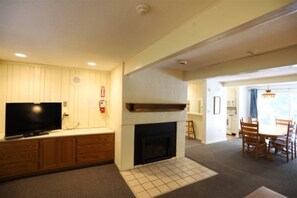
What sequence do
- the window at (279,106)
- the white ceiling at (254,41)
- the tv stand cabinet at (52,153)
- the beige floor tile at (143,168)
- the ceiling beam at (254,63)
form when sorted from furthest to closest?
1. the window at (279,106)
2. the beige floor tile at (143,168)
3. the tv stand cabinet at (52,153)
4. the ceiling beam at (254,63)
5. the white ceiling at (254,41)

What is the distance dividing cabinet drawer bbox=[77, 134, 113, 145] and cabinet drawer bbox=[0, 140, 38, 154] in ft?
2.68

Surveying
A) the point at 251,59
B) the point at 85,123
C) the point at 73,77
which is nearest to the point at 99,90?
the point at 73,77

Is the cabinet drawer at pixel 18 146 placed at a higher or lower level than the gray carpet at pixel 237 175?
higher

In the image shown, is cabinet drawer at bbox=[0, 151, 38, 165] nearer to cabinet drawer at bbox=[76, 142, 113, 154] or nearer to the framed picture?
cabinet drawer at bbox=[76, 142, 113, 154]

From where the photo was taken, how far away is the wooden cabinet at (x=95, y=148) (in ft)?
10.8

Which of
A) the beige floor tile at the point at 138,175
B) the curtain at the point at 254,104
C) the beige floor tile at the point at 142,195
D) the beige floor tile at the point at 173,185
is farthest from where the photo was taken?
the curtain at the point at 254,104

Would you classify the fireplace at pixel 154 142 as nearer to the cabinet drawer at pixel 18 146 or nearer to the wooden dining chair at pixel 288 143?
the cabinet drawer at pixel 18 146

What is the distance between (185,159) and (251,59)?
2818 mm

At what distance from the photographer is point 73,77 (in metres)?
3.79

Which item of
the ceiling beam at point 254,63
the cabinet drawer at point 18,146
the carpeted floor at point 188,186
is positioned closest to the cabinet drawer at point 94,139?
the carpeted floor at point 188,186

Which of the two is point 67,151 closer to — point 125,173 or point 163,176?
point 125,173

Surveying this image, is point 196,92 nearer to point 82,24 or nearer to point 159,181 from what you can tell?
point 159,181

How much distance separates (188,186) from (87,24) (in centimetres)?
302

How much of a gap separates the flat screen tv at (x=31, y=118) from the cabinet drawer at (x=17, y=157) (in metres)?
0.33
